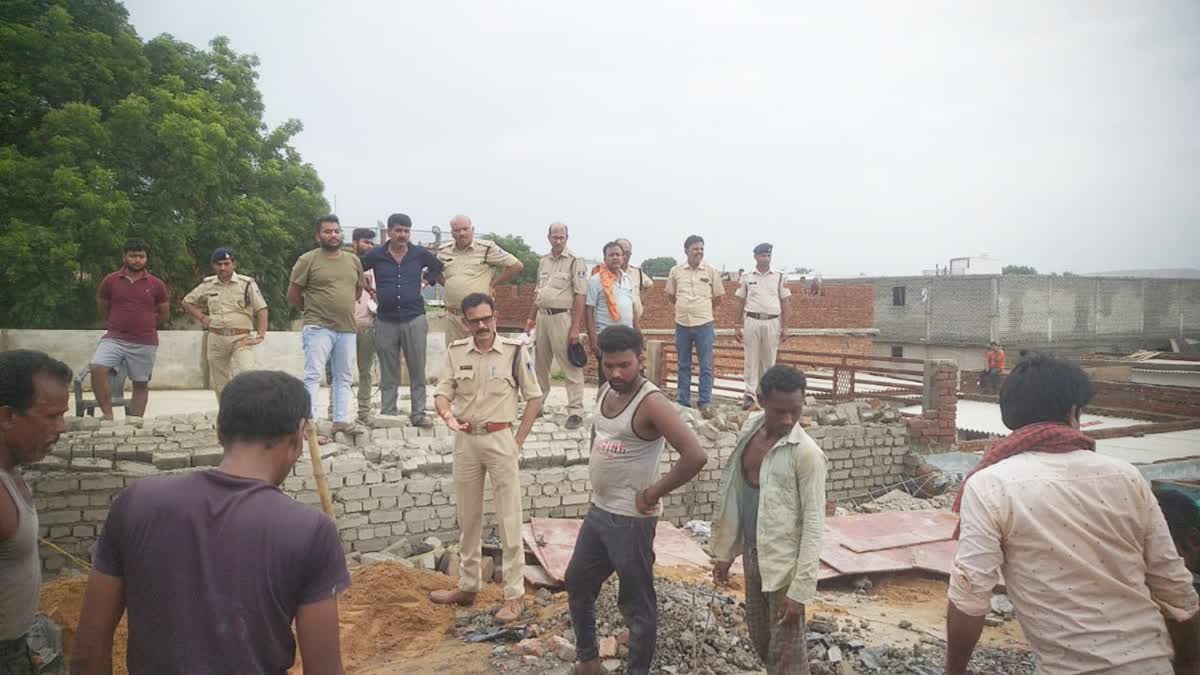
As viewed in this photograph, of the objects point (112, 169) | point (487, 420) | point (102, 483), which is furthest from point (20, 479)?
point (112, 169)

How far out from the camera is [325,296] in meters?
6.28

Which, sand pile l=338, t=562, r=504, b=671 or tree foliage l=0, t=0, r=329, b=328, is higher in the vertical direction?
Answer: tree foliage l=0, t=0, r=329, b=328

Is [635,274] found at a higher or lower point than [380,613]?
higher

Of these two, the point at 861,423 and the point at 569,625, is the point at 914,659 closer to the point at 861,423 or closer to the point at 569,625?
the point at 569,625

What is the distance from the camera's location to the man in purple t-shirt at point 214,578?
5.45 feet

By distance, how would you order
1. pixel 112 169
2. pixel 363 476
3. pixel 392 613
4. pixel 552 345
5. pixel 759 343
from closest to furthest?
pixel 392 613
pixel 363 476
pixel 552 345
pixel 759 343
pixel 112 169

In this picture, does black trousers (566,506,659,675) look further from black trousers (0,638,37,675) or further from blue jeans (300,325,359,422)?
blue jeans (300,325,359,422)

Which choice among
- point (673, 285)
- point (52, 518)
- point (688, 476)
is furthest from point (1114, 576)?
point (52, 518)

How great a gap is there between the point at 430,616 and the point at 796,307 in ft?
68.2

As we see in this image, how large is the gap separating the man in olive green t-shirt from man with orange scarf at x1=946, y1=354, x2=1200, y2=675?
5442 millimetres

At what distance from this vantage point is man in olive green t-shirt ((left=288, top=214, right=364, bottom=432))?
6285 mm

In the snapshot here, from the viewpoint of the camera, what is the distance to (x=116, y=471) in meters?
5.91

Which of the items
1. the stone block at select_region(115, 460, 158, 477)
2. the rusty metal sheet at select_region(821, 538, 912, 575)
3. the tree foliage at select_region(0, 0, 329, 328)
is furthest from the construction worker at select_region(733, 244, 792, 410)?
the tree foliage at select_region(0, 0, 329, 328)

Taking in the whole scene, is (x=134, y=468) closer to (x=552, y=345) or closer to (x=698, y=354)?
(x=552, y=345)
